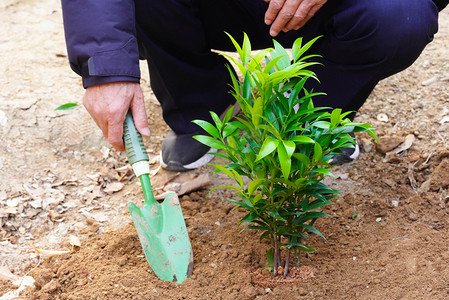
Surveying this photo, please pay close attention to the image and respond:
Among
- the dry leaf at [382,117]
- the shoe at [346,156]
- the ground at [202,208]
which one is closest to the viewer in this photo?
the ground at [202,208]

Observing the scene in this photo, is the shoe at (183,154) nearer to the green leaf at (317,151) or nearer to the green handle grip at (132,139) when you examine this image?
the green handle grip at (132,139)

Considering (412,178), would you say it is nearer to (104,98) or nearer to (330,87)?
(330,87)

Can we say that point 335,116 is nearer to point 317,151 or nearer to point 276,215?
point 317,151

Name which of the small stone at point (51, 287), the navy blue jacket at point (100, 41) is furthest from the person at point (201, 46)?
the small stone at point (51, 287)

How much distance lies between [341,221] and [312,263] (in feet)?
1.23

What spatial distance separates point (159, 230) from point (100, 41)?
3.00ft

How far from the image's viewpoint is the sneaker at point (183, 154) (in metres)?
2.96

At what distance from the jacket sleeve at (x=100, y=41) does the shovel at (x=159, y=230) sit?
0.22m

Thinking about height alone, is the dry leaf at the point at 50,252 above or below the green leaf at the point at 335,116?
below

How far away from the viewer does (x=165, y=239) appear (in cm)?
218

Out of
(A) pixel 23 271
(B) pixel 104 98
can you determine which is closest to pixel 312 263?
(B) pixel 104 98

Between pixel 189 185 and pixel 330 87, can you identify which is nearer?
pixel 330 87

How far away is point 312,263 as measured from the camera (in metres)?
2.11

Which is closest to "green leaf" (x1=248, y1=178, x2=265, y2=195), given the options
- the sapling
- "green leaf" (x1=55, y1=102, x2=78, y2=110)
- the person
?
the sapling
